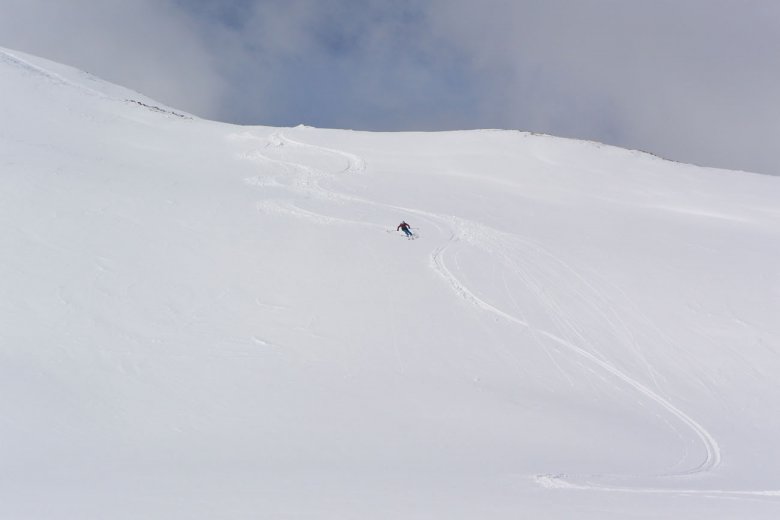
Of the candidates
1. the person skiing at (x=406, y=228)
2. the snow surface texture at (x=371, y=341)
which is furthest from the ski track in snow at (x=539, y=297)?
the person skiing at (x=406, y=228)

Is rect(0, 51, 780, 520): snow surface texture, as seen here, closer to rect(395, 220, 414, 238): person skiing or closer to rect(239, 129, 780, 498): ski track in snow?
rect(239, 129, 780, 498): ski track in snow

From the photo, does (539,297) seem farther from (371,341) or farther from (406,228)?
(371,341)

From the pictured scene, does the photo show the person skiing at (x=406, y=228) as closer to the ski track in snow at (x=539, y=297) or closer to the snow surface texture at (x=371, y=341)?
the snow surface texture at (x=371, y=341)

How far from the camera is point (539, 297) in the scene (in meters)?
14.3

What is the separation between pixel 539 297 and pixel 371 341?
4.76 metres

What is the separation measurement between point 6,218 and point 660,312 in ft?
48.1

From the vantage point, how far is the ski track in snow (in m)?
7.25

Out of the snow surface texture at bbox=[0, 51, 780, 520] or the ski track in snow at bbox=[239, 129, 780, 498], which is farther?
the ski track in snow at bbox=[239, 129, 780, 498]

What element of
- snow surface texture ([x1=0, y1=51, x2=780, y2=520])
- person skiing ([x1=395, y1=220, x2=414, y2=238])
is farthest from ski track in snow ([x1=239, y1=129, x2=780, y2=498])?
person skiing ([x1=395, y1=220, x2=414, y2=238])

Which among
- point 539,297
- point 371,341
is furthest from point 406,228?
point 371,341

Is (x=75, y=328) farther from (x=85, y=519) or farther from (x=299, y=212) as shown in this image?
(x=299, y=212)

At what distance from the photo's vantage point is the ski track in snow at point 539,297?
725cm

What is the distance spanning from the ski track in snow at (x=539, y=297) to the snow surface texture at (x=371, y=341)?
7 cm

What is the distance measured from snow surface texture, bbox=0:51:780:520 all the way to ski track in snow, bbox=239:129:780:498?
0.23 feet
